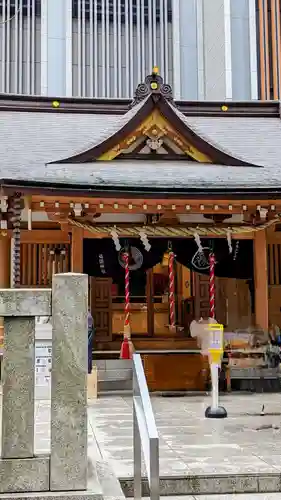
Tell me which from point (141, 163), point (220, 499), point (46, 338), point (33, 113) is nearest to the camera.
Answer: point (220, 499)

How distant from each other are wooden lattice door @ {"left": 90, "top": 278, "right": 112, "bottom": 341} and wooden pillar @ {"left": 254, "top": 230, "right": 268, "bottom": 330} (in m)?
2.92

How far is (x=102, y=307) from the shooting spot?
11898 millimetres

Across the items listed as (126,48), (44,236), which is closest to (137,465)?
(44,236)

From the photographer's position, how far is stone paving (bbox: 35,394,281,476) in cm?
567

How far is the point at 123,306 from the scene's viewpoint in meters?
11.9

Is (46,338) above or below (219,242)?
below

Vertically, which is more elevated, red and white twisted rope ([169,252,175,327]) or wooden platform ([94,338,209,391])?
red and white twisted rope ([169,252,175,327])

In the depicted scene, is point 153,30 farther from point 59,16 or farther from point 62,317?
point 62,317

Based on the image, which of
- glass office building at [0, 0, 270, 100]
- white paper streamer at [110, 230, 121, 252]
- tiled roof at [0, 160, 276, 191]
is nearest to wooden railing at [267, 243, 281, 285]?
tiled roof at [0, 160, 276, 191]

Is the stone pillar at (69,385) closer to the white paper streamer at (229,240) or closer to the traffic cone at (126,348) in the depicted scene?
the traffic cone at (126,348)

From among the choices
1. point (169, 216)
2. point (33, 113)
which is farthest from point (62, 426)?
point (33, 113)

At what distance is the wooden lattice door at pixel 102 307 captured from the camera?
11.9 metres

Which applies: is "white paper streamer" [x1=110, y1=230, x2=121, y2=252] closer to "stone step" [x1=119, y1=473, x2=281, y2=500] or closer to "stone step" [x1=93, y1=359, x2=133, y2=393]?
"stone step" [x1=93, y1=359, x2=133, y2=393]

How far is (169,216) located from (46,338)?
3.73 meters
